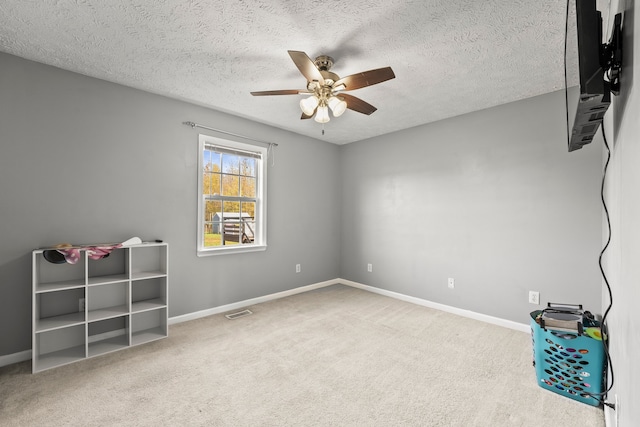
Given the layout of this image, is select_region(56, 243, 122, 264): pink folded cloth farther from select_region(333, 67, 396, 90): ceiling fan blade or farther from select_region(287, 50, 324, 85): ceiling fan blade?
select_region(333, 67, 396, 90): ceiling fan blade

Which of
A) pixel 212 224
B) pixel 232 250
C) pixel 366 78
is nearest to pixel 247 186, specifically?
pixel 212 224

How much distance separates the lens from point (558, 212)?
9.45 feet

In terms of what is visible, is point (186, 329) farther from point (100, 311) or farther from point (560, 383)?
point (560, 383)

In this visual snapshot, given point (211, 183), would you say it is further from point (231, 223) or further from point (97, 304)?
point (97, 304)

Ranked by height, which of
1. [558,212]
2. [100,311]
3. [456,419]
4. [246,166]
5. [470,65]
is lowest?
[456,419]

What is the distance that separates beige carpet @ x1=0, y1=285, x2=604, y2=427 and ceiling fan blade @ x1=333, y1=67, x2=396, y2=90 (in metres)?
2.24

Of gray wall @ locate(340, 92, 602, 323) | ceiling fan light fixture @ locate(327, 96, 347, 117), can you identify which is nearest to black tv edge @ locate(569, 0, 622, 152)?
ceiling fan light fixture @ locate(327, 96, 347, 117)

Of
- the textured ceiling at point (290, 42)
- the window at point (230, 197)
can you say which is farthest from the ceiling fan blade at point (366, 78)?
the window at point (230, 197)

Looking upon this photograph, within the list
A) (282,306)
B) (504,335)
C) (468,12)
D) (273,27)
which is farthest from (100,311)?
(504,335)

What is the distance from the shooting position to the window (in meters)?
3.52

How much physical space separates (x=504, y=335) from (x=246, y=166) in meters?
3.63

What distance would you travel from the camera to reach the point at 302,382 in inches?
84.2

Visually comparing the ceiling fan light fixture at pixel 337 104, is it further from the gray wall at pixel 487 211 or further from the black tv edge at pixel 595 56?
the gray wall at pixel 487 211

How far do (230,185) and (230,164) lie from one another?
28cm
